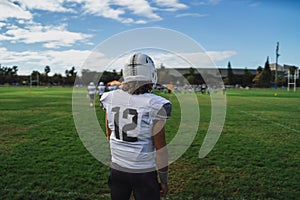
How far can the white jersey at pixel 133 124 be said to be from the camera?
208cm

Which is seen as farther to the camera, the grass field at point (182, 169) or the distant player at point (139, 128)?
the grass field at point (182, 169)

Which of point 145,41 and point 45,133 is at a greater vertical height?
point 145,41

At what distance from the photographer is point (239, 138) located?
8492 millimetres

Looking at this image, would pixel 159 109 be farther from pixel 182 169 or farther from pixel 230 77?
pixel 230 77

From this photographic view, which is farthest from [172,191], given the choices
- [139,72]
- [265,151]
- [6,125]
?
[6,125]

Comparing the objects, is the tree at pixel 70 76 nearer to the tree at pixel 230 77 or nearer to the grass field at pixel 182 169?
the tree at pixel 230 77

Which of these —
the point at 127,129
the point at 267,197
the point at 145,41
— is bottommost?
the point at 267,197

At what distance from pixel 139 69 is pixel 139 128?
1.32ft

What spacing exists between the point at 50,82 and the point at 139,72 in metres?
110

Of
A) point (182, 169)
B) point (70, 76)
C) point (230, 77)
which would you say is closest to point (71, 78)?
point (70, 76)

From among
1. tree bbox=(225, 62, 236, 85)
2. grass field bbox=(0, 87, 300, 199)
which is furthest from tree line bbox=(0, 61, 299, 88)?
grass field bbox=(0, 87, 300, 199)

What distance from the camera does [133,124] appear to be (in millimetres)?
2135

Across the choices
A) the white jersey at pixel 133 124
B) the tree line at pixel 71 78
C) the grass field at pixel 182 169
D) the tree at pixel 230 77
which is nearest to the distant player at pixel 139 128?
the white jersey at pixel 133 124

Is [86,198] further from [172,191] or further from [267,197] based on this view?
[267,197]
